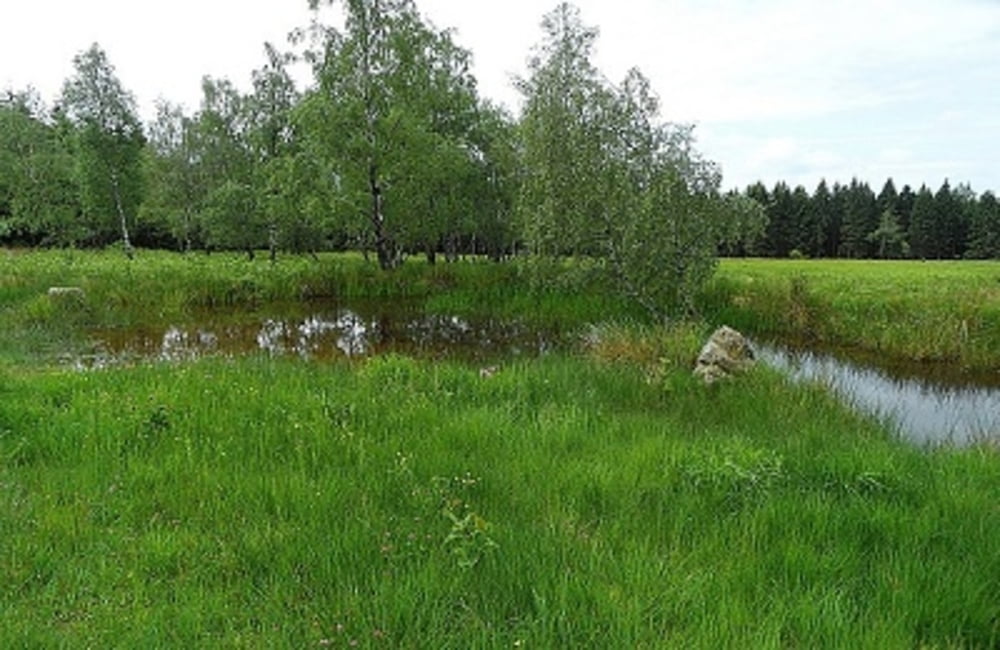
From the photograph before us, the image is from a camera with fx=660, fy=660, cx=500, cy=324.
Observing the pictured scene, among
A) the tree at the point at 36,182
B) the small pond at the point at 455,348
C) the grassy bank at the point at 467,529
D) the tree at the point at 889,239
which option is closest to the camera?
the grassy bank at the point at 467,529

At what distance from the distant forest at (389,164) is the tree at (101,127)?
0.12 metres

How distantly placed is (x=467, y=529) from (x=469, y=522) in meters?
0.06

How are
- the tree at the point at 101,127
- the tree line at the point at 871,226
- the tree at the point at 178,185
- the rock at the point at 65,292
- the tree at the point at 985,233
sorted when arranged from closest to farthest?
the rock at the point at 65,292, the tree at the point at 101,127, the tree at the point at 178,185, the tree at the point at 985,233, the tree line at the point at 871,226

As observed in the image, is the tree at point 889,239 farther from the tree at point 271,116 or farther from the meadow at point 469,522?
the meadow at point 469,522

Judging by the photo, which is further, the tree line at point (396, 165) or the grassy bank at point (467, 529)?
the tree line at point (396, 165)

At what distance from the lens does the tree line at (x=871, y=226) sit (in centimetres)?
7268

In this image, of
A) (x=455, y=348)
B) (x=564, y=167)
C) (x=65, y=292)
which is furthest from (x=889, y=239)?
(x=65, y=292)

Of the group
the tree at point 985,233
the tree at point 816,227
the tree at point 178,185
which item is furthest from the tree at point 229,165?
the tree at point 985,233

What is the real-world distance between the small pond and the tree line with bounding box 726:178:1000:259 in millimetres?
56218

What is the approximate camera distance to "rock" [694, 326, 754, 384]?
11508 mm

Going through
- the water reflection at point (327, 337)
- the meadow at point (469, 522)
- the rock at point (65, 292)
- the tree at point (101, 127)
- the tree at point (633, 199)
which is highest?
the tree at point (101, 127)

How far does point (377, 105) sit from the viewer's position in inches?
1064

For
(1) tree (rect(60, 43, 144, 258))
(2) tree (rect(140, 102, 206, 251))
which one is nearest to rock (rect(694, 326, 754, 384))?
(1) tree (rect(60, 43, 144, 258))

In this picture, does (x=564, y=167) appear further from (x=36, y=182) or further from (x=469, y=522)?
(x=36, y=182)
